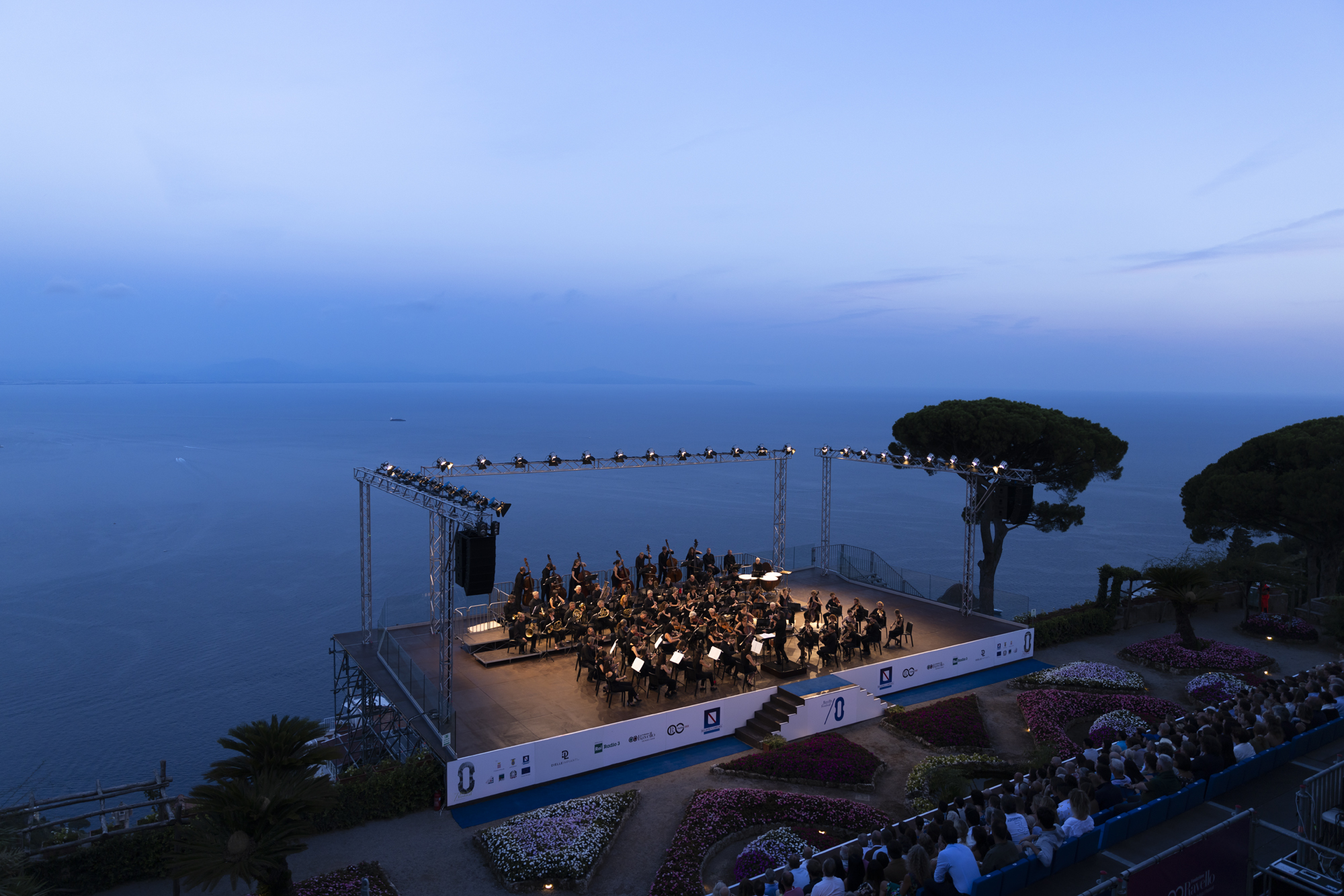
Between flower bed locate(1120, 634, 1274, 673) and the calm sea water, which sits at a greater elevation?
flower bed locate(1120, 634, 1274, 673)

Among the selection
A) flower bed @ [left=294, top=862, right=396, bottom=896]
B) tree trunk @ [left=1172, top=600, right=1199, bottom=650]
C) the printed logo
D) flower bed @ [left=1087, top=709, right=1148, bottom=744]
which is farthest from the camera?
tree trunk @ [left=1172, top=600, right=1199, bottom=650]

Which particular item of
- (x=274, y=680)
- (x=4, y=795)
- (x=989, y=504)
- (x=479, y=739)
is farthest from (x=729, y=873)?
(x=274, y=680)

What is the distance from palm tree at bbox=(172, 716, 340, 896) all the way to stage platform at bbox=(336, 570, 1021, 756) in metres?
4.93

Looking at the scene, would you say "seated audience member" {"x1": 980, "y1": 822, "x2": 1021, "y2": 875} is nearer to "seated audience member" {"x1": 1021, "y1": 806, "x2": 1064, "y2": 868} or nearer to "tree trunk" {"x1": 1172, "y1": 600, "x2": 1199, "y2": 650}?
"seated audience member" {"x1": 1021, "y1": 806, "x2": 1064, "y2": 868}

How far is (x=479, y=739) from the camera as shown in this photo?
1352cm

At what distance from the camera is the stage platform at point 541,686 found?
13992 millimetres

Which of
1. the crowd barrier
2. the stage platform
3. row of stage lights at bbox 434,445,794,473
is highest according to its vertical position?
row of stage lights at bbox 434,445,794,473

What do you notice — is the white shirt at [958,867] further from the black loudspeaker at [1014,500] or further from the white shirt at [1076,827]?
the black loudspeaker at [1014,500]

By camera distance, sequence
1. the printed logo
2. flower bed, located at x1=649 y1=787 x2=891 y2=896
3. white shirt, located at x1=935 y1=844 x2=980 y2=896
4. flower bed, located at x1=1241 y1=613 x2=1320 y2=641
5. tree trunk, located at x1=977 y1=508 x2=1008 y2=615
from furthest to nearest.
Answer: tree trunk, located at x1=977 y1=508 x2=1008 y2=615 → flower bed, located at x1=1241 y1=613 x2=1320 y2=641 → the printed logo → flower bed, located at x1=649 y1=787 x2=891 y2=896 → white shirt, located at x1=935 y1=844 x2=980 y2=896

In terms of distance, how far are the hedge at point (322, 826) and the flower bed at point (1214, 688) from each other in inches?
595

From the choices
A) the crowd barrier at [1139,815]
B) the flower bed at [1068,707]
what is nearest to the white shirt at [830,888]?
the crowd barrier at [1139,815]

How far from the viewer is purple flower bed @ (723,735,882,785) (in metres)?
13.3

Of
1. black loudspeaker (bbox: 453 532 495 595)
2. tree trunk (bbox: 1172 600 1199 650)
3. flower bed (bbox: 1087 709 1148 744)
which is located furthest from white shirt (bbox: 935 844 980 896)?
tree trunk (bbox: 1172 600 1199 650)

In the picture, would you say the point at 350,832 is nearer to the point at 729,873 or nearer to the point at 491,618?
the point at 729,873
